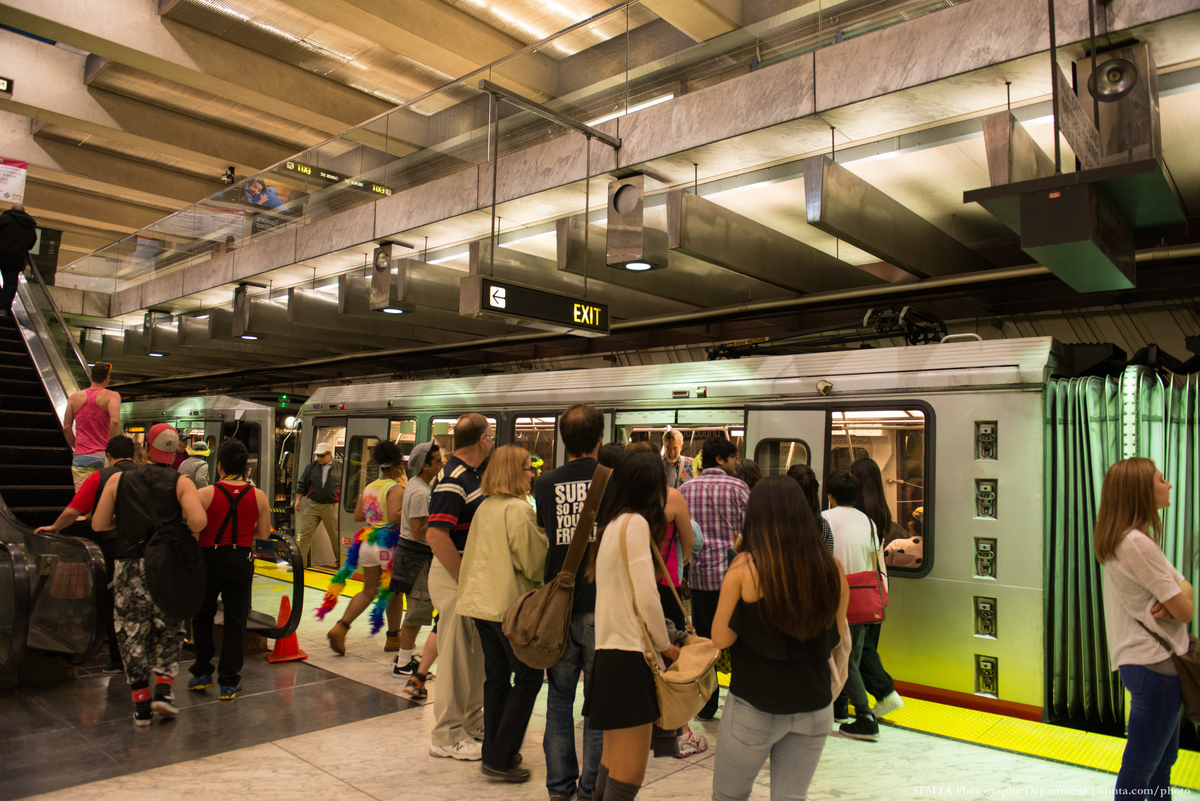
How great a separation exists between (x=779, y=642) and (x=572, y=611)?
42.8 inches

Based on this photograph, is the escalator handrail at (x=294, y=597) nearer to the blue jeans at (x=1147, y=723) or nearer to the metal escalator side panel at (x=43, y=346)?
the metal escalator side panel at (x=43, y=346)

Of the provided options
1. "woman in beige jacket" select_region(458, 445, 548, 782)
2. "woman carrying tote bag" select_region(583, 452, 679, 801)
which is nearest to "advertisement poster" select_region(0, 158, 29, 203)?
"woman in beige jacket" select_region(458, 445, 548, 782)

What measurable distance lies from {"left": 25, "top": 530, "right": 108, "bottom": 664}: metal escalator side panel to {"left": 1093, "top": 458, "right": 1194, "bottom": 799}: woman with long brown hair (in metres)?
5.58

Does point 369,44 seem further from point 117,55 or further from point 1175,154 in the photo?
point 1175,154

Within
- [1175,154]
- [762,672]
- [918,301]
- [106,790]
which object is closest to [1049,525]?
[1175,154]

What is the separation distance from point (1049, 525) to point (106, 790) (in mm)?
5475

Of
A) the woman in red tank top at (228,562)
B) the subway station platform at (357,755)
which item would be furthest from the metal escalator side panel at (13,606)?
the woman in red tank top at (228,562)

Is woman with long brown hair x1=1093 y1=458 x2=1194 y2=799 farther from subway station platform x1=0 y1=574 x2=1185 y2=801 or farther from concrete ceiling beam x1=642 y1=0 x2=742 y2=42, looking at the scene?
concrete ceiling beam x1=642 y1=0 x2=742 y2=42

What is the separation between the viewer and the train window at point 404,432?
1008 centimetres

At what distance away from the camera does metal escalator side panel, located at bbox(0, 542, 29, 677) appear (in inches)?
183

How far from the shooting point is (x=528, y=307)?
A: 628 cm

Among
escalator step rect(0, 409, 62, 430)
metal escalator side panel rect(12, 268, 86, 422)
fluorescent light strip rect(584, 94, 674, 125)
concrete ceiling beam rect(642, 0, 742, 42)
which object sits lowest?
escalator step rect(0, 409, 62, 430)

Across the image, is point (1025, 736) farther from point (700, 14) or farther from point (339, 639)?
point (700, 14)

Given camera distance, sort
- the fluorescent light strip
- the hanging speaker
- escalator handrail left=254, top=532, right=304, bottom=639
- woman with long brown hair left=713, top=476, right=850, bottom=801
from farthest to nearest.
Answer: escalator handrail left=254, top=532, right=304, bottom=639
the fluorescent light strip
the hanging speaker
woman with long brown hair left=713, top=476, right=850, bottom=801
